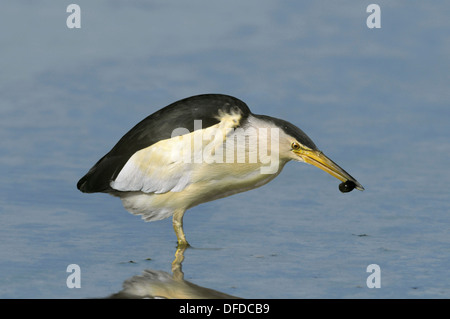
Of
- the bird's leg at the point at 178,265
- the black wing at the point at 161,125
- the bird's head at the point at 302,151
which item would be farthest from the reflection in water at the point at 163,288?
the bird's head at the point at 302,151

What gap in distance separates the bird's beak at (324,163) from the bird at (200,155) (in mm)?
11

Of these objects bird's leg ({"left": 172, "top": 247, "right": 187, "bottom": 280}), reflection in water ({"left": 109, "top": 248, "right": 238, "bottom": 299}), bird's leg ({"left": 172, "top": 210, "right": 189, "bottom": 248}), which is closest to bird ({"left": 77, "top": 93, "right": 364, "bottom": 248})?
bird's leg ({"left": 172, "top": 210, "right": 189, "bottom": 248})

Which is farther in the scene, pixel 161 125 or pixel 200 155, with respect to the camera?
pixel 161 125

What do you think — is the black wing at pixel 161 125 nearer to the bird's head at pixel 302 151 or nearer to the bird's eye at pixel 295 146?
the bird's head at pixel 302 151

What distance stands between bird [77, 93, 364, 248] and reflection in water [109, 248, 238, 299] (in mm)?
1086

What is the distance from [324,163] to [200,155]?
1392 millimetres

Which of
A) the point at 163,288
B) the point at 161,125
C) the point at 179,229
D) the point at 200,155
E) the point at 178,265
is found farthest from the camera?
the point at 179,229

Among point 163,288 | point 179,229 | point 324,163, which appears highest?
point 324,163

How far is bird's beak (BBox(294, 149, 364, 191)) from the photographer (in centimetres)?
936

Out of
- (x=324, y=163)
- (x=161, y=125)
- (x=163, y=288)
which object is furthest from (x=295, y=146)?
(x=163, y=288)

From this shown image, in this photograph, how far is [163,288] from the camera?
8.11 m

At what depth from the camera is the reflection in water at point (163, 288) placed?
7844 millimetres

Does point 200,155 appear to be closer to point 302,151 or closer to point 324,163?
point 302,151

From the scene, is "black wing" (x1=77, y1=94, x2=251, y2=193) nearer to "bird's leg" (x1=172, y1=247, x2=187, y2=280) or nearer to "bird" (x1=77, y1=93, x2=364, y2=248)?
"bird" (x1=77, y1=93, x2=364, y2=248)
